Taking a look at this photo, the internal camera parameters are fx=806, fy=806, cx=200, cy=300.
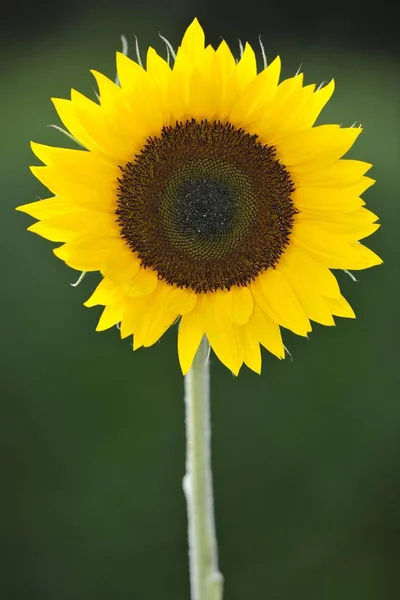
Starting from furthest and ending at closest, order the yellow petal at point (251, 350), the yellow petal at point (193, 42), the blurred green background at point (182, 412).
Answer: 1. the blurred green background at point (182, 412)
2. the yellow petal at point (251, 350)
3. the yellow petal at point (193, 42)

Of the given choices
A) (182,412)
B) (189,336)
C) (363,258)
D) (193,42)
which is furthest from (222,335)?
(182,412)

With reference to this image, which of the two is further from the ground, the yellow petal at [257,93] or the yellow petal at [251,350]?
the yellow petal at [257,93]

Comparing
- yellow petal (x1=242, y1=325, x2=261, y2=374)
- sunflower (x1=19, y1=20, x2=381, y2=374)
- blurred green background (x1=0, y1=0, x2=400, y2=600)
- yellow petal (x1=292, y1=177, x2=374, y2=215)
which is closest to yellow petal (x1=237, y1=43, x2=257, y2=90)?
sunflower (x1=19, y1=20, x2=381, y2=374)

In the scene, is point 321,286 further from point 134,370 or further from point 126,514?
point 126,514

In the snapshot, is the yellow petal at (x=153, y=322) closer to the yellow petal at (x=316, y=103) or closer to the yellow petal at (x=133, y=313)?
the yellow petal at (x=133, y=313)

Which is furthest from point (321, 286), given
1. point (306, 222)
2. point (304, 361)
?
point (304, 361)

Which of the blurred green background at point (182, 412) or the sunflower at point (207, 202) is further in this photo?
the blurred green background at point (182, 412)

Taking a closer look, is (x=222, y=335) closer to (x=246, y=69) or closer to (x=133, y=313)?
(x=133, y=313)

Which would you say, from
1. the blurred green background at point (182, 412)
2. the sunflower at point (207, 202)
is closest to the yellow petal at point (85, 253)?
the sunflower at point (207, 202)
